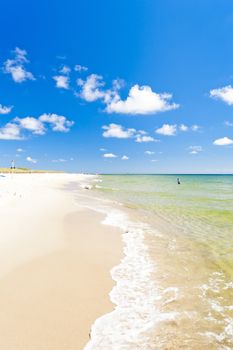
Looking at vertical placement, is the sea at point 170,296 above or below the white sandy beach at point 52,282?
below

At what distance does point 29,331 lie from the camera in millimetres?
4668

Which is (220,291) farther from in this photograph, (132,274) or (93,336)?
(93,336)

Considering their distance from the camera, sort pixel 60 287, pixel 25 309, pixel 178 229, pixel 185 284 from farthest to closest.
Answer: pixel 178 229 → pixel 185 284 → pixel 60 287 → pixel 25 309

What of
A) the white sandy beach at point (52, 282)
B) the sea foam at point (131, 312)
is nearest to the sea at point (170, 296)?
the sea foam at point (131, 312)

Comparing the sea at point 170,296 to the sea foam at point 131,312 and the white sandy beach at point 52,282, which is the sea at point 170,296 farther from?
the white sandy beach at point 52,282

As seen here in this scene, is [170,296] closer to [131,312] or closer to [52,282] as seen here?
[131,312]

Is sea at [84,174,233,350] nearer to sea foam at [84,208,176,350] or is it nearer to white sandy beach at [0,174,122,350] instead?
sea foam at [84,208,176,350]

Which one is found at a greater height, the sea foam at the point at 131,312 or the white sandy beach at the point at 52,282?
the white sandy beach at the point at 52,282

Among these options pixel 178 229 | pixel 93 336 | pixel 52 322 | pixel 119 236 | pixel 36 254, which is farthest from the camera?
pixel 178 229

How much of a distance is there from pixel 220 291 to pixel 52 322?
4160 millimetres

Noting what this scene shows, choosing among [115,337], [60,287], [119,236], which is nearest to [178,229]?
[119,236]

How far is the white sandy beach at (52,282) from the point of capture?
4637 millimetres

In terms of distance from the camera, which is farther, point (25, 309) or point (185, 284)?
point (185, 284)

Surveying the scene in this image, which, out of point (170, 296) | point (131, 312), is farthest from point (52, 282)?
point (170, 296)
